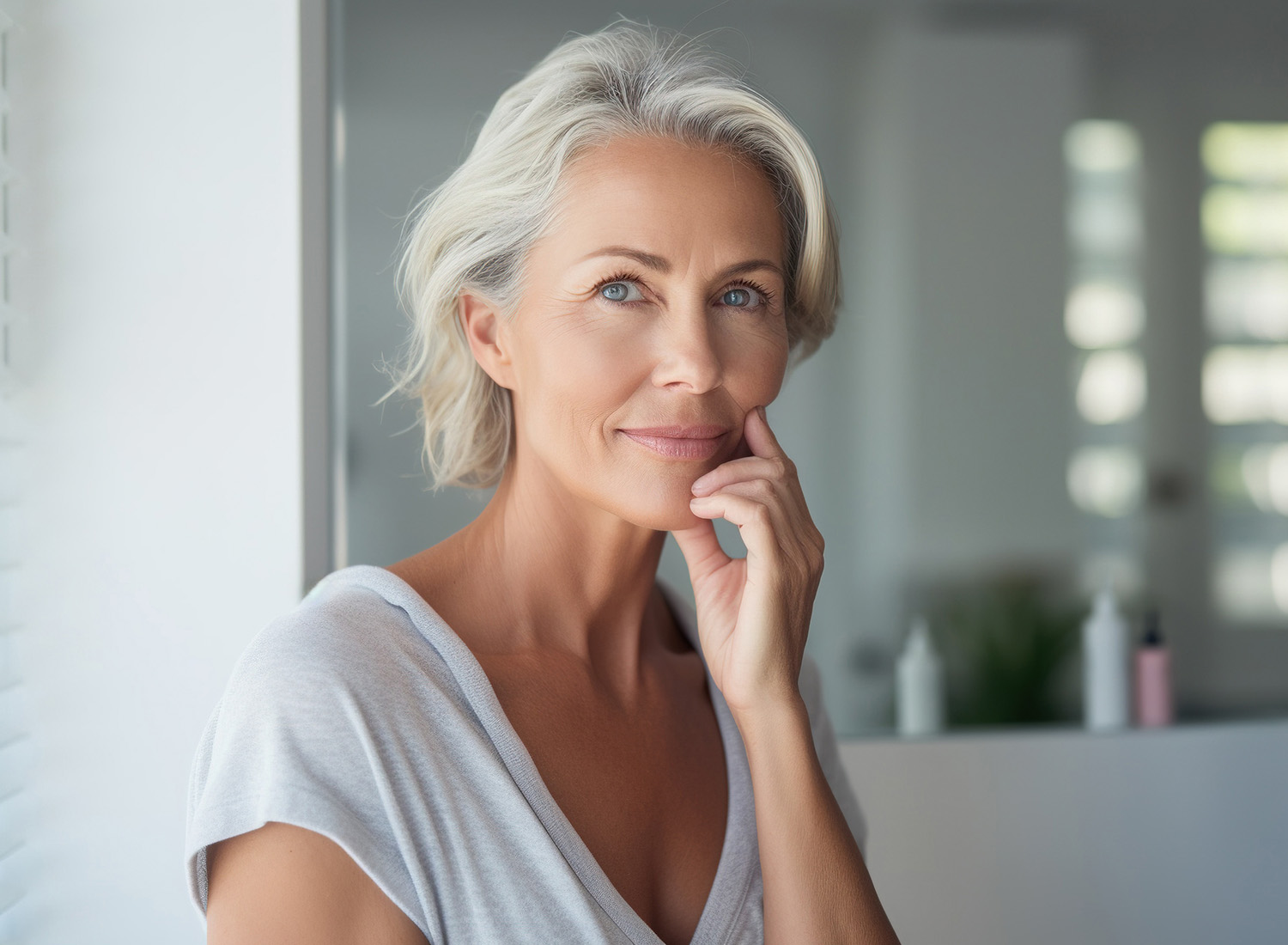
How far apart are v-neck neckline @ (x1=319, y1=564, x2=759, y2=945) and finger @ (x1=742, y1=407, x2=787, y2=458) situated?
363mm

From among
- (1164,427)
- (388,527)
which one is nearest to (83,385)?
(388,527)

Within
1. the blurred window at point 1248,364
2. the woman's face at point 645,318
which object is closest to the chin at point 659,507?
the woman's face at point 645,318

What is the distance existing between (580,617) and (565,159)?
0.48 metres

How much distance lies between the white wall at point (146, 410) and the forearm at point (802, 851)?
2.61ft

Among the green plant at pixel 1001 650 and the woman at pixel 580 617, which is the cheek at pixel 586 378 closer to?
the woman at pixel 580 617

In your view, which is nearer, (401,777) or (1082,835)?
(401,777)

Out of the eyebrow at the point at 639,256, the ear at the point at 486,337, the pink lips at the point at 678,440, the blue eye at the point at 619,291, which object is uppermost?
the eyebrow at the point at 639,256

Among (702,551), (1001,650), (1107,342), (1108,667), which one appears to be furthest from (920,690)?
(702,551)

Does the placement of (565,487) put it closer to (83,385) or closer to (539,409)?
(539,409)

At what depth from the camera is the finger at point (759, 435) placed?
1097 mm

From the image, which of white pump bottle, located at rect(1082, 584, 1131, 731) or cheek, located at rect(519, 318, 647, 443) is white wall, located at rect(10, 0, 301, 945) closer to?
cheek, located at rect(519, 318, 647, 443)

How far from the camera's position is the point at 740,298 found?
1047 millimetres

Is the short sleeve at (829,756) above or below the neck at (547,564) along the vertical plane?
below

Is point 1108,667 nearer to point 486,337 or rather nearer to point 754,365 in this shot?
point 754,365
